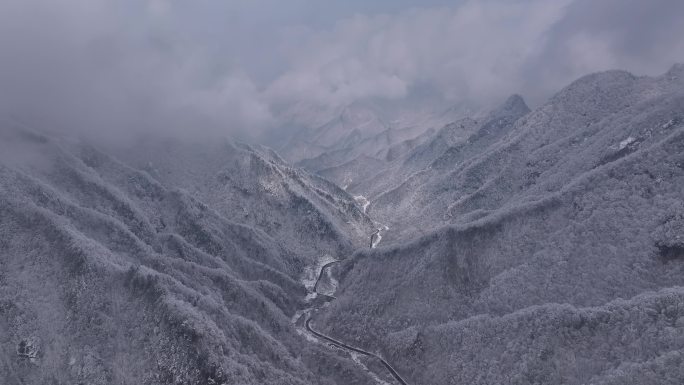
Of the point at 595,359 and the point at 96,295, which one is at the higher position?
the point at 96,295

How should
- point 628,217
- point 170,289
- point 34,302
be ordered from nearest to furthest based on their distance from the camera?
1. point 34,302
2. point 170,289
3. point 628,217

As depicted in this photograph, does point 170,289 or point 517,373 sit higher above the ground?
point 170,289

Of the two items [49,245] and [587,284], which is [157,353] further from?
[587,284]

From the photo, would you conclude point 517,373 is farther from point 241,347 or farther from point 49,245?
point 49,245

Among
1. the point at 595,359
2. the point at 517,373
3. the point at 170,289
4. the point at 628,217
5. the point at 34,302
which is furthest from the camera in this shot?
the point at 628,217

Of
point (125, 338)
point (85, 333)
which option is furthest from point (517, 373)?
point (85, 333)

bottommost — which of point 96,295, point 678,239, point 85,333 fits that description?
point 85,333

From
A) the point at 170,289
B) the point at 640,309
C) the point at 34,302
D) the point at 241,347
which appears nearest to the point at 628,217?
the point at 640,309

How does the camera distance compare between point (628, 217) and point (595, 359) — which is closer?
point (595, 359)

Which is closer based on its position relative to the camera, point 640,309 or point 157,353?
point 640,309
